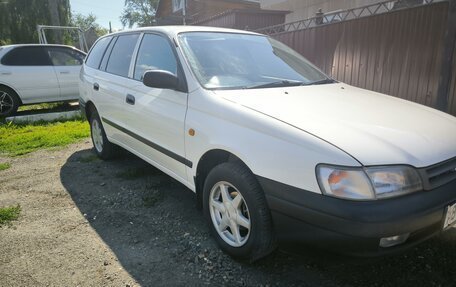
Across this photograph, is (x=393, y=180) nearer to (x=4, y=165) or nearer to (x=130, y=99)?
(x=130, y=99)

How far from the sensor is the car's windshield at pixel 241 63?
2.84 m

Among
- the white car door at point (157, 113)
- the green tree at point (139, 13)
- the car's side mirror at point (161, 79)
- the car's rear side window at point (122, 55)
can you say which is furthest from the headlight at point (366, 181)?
the green tree at point (139, 13)

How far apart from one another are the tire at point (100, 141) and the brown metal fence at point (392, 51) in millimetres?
4821

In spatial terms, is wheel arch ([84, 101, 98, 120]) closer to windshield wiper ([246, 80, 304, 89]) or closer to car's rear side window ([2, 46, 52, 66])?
windshield wiper ([246, 80, 304, 89])

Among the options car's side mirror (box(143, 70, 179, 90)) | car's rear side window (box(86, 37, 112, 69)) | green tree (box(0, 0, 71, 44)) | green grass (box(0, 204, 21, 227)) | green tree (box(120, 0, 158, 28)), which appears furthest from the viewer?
green tree (box(120, 0, 158, 28))

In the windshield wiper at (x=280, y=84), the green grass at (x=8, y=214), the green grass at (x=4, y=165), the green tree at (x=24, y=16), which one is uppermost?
the green tree at (x=24, y=16)

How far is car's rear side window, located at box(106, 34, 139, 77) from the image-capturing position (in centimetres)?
387

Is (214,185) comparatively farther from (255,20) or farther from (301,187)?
(255,20)

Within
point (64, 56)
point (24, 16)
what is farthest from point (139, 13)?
point (64, 56)

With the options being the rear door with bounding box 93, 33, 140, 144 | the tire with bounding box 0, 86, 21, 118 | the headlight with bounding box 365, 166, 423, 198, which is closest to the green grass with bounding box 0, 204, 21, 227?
the rear door with bounding box 93, 33, 140, 144

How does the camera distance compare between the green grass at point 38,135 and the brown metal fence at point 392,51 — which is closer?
the brown metal fence at point 392,51

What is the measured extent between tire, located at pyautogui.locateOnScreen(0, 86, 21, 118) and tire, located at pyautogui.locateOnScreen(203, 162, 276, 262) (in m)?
7.55

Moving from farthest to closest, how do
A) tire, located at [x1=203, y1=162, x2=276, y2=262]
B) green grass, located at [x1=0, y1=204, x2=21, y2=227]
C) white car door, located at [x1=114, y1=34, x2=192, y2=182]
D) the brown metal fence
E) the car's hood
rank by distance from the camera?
1. the brown metal fence
2. green grass, located at [x1=0, y1=204, x2=21, y2=227]
3. white car door, located at [x1=114, y1=34, x2=192, y2=182]
4. tire, located at [x1=203, y1=162, x2=276, y2=262]
5. the car's hood

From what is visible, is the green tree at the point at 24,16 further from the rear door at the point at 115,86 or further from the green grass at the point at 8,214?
the green grass at the point at 8,214
